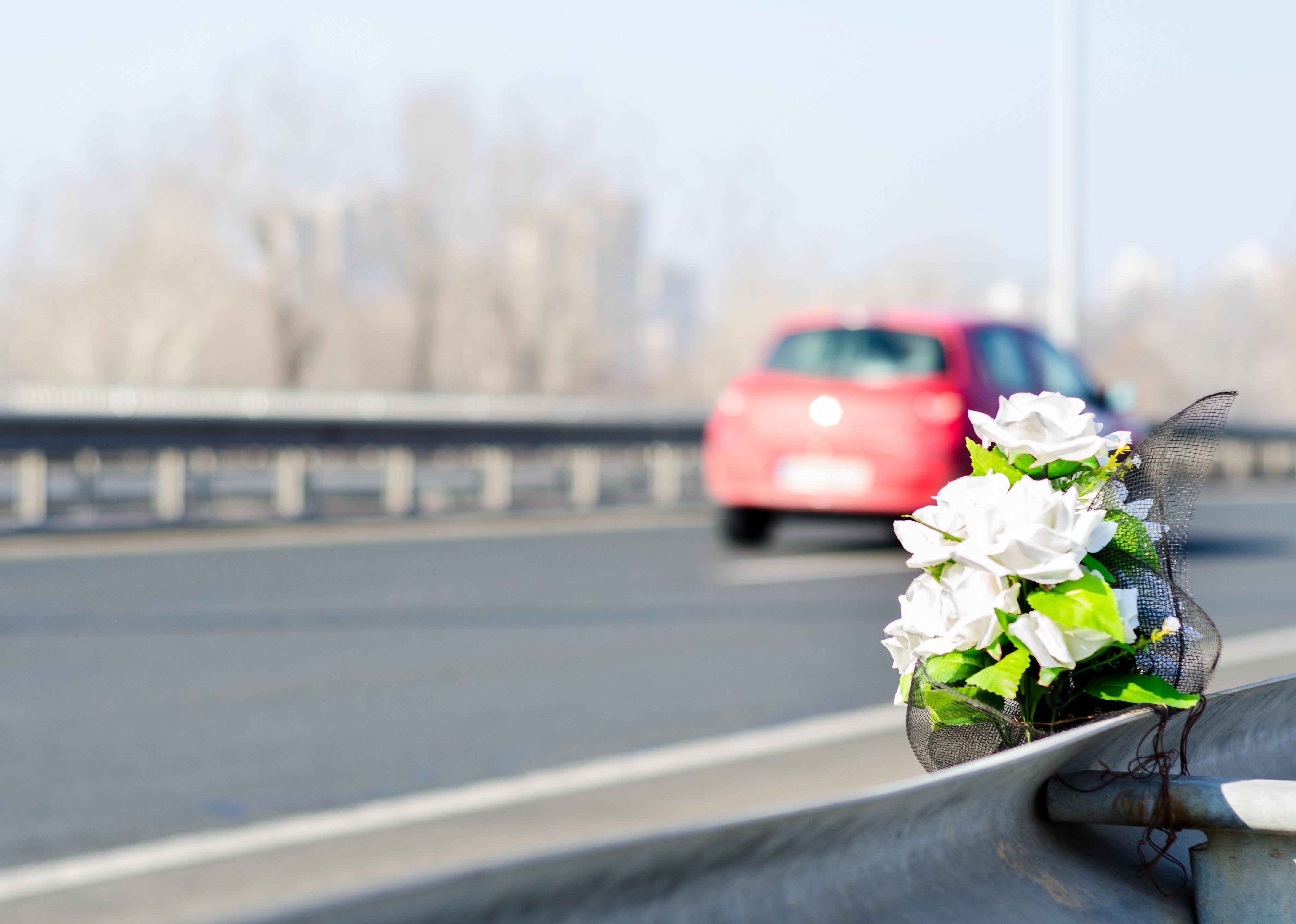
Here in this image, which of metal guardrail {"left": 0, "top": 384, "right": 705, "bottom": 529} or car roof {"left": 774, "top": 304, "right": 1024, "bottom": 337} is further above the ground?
car roof {"left": 774, "top": 304, "right": 1024, "bottom": 337}

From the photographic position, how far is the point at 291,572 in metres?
10.1

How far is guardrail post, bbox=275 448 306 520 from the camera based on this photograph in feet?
45.9

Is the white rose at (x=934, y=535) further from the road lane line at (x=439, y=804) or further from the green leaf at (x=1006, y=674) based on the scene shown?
the road lane line at (x=439, y=804)

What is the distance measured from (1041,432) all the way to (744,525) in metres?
10.1

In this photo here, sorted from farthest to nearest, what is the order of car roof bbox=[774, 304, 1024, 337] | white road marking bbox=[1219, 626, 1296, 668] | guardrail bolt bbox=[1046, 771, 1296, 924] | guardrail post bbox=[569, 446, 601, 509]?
guardrail post bbox=[569, 446, 601, 509], car roof bbox=[774, 304, 1024, 337], white road marking bbox=[1219, 626, 1296, 668], guardrail bolt bbox=[1046, 771, 1296, 924]

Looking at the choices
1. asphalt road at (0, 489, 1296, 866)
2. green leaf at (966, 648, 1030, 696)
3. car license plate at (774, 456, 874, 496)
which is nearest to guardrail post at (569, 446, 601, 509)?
asphalt road at (0, 489, 1296, 866)

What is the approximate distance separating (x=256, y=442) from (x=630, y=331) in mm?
41608

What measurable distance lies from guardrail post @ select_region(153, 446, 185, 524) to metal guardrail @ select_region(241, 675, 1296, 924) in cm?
1270

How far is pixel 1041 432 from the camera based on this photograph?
5.85 feet

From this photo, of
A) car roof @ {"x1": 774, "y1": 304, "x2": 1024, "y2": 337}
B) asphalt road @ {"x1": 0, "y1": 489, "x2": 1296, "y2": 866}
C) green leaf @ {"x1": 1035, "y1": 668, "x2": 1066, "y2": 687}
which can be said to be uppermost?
car roof @ {"x1": 774, "y1": 304, "x2": 1024, "y2": 337}

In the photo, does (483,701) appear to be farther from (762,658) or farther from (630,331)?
(630,331)

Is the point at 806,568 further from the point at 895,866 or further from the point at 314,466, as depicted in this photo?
the point at 895,866

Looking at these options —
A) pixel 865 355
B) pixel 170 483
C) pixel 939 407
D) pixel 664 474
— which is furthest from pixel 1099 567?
pixel 664 474

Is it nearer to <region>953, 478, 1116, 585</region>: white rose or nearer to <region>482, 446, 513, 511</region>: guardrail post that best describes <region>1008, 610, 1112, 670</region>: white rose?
<region>953, 478, 1116, 585</region>: white rose
